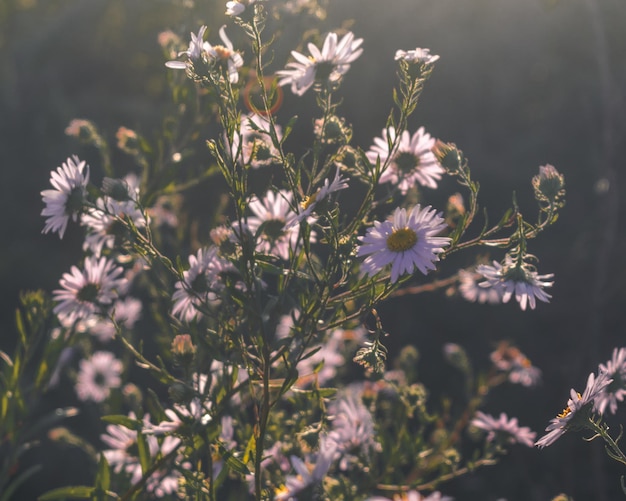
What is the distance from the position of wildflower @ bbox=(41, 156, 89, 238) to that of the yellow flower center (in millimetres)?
407

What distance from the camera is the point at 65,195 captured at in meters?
0.95

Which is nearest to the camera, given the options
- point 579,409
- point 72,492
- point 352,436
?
Result: point 579,409

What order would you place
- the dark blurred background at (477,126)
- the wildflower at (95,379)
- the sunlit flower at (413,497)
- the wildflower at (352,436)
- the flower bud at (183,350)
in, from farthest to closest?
the dark blurred background at (477,126)
the wildflower at (95,379)
the wildflower at (352,436)
the sunlit flower at (413,497)
the flower bud at (183,350)

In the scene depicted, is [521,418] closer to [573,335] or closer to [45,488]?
[573,335]

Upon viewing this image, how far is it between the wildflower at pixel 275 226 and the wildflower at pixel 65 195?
0.23 meters

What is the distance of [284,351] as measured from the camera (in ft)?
2.88

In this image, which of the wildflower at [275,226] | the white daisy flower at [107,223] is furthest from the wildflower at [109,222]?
the wildflower at [275,226]

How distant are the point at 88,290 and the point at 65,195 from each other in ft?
0.66

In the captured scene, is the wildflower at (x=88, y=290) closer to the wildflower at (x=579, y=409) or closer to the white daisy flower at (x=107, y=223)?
the white daisy flower at (x=107, y=223)

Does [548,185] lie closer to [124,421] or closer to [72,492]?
[124,421]

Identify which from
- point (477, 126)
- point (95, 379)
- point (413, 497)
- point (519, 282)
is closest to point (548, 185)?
point (519, 282)

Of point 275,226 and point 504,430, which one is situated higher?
point 275,226

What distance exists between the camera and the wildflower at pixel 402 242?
81cm

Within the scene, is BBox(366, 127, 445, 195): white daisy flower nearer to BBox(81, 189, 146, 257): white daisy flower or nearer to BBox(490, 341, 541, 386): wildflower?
BBox(81, 189, 146, 257): white daisy flower
